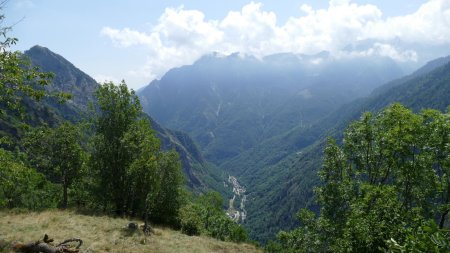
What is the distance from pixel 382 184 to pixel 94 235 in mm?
25878

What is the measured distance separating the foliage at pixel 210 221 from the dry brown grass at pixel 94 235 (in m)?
10.8

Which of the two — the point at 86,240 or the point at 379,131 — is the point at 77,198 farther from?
the point at 379,131

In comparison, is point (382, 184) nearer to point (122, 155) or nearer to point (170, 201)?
point (170, 201)

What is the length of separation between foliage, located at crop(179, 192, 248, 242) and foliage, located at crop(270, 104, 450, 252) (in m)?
14.2

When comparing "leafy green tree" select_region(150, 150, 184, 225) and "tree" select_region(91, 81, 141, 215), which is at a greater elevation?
"tree" select_region(91, 81, 141, 215)

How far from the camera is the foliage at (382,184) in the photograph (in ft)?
85.1

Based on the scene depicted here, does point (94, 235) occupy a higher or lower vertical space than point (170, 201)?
higher

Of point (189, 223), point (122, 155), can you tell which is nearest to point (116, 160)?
point (122, 155)

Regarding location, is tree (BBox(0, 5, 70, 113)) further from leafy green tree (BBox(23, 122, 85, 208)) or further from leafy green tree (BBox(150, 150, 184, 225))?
leafy green tree (BBox(23, 122, 85, 208))

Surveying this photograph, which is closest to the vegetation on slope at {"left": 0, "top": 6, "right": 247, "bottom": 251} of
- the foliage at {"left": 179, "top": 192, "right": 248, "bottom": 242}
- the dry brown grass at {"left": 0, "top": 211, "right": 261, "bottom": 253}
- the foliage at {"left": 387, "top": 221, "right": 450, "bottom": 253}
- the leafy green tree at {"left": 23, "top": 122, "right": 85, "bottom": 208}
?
the leafy green tree at {"left": 23, "top": 122, "right": 85, "bottom": 208}

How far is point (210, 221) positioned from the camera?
94.6 metres

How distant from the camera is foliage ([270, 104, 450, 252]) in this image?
2595 centimetres

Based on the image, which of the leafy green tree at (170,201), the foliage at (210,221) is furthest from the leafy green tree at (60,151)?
the foliage at (210,221)

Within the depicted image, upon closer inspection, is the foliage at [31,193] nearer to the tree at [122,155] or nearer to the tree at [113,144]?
the tree at [113,144]
